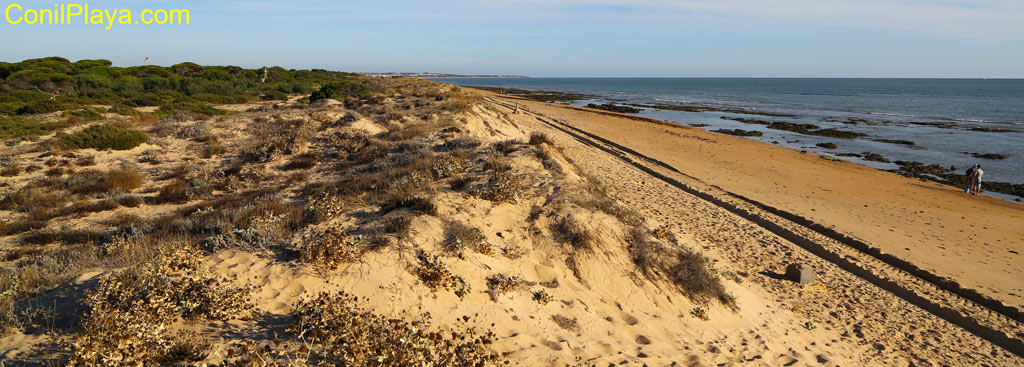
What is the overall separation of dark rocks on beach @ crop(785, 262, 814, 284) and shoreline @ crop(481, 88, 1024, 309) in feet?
9.79

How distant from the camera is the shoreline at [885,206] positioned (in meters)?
10.1

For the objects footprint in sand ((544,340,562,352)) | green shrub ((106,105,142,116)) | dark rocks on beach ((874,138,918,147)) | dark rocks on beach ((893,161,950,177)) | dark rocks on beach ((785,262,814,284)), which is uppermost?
green shrub ((106,105,142,116))

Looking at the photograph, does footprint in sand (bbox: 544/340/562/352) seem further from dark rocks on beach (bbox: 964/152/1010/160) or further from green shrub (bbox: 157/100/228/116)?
dark rocks on beach (bbox: 964/152/1010/160)

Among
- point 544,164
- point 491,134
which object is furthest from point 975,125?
point 544,164

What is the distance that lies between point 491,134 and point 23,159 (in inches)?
574

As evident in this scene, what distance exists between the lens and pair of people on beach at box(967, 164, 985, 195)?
16709mm

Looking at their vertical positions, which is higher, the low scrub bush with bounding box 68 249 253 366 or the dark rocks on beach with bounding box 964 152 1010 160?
the dark rocks on beach with bounding box 964 152 1010 160

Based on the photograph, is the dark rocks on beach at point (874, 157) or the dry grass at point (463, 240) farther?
the dark rocks on beach at point (874, 157)

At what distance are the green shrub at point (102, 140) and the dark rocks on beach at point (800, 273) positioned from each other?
1934 centimetres

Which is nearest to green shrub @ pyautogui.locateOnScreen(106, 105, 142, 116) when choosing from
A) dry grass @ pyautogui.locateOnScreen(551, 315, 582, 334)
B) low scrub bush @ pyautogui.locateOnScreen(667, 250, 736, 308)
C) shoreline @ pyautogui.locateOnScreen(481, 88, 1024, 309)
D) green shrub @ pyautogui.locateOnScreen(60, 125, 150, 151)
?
green shrub @ pyautogui.locateOnScreen(60, 125, 150, 151)

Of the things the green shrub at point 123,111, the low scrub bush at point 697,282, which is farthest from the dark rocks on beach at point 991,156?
the green shrub at point 123,111

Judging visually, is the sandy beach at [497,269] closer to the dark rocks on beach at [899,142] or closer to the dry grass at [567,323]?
the dry grass at [567,323]

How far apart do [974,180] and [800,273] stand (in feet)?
46.5

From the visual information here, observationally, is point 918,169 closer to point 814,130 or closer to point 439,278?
point 814,130
